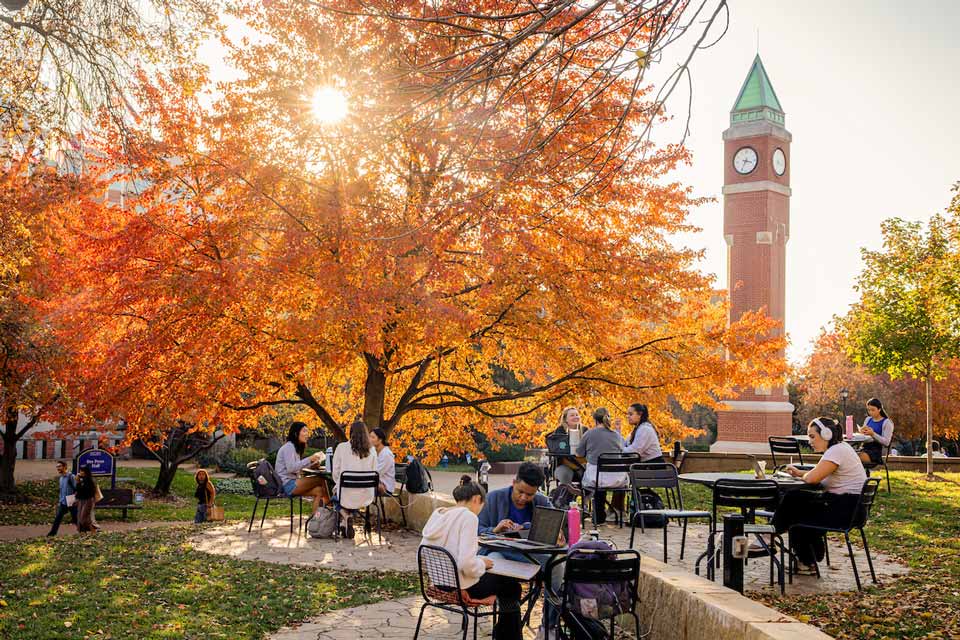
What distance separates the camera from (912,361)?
23.1 m

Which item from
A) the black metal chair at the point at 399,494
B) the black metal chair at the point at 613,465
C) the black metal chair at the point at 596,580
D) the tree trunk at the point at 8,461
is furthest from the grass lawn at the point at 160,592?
the tree trunk at the point at 8,461

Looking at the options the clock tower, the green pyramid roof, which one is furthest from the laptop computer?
the green pyramid roof

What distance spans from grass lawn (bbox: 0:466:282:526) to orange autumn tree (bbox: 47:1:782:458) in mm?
8073

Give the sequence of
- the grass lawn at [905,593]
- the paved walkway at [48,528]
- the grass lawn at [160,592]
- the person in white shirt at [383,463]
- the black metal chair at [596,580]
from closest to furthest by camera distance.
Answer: the black metal chair at [596,580], the grass lawn at [905,593], the grass lawn at [160,592], the person in white shirt at [383,463], the paved walkway at [48,528]

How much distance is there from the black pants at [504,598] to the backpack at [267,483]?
7327 millimetres

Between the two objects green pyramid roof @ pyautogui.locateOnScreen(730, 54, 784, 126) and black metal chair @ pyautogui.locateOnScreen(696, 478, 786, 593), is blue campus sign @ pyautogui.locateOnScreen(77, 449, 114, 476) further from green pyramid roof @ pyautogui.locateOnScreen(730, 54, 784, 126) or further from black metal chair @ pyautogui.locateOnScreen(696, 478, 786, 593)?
green pyramid roof @ pyautogui.locateOnScreen(730, 54, 784, 126)

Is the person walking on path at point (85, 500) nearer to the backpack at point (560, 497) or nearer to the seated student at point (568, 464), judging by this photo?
the seated student at point (568, 464)

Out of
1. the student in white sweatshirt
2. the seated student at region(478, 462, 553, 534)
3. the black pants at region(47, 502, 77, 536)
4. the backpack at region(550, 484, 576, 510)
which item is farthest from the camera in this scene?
the black pants at region(47, 502, 77, 536)

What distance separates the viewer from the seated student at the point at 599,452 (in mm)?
11727

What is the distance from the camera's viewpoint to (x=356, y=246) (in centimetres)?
1146

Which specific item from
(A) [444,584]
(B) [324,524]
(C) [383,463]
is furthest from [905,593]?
(B) [324,524]

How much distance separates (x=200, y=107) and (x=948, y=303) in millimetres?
14691

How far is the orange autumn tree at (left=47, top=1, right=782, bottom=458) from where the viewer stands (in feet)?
36.4

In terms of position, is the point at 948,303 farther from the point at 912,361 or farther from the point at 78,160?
the point at 78,160
